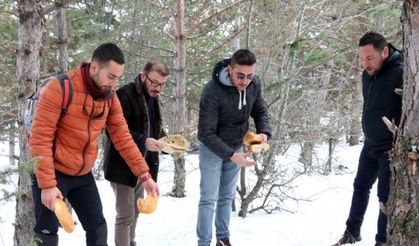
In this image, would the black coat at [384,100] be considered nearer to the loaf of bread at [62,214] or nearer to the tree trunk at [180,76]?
the loaf of bread at [62,214]

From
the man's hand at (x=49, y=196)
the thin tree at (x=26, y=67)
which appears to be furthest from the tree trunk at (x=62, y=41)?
the man's hand at (x=49, y=196)

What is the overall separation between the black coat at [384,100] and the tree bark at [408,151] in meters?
0.83

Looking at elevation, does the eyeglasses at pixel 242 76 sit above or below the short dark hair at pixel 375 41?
below

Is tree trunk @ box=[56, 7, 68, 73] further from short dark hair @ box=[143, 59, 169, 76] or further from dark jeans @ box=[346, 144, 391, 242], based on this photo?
dark jeans @ box=[346, 144, 391, 242]

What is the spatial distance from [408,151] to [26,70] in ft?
11.3


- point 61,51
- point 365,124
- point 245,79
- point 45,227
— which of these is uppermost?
point 61,51

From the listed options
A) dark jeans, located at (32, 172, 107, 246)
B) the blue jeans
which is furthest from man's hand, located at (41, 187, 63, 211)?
the blue jeans

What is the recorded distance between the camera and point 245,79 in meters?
3.92

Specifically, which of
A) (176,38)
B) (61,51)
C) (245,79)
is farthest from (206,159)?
(176,38)

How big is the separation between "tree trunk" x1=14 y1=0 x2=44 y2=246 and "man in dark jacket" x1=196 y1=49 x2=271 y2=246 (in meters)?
1.67

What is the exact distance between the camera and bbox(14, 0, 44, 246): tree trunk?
424 cm

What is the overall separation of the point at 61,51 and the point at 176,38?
7.50ft

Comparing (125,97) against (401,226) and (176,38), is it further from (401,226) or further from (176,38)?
(176,38)

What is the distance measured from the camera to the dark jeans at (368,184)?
3854 mm
